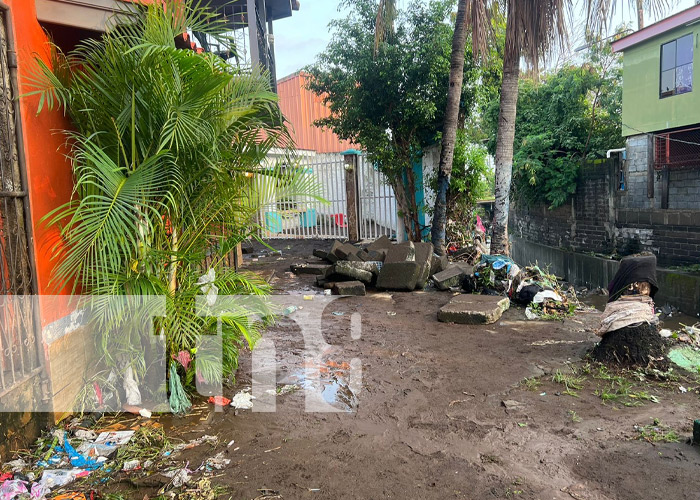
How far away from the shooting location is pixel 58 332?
3.32 meters

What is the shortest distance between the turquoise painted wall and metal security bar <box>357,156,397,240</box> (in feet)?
25.6

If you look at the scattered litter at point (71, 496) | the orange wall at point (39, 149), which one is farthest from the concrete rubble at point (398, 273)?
A: the scattered litter at point (71, 496)

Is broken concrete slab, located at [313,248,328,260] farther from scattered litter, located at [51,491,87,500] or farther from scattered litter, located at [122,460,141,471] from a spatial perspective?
scattered litter, located at [51,491,87,500]

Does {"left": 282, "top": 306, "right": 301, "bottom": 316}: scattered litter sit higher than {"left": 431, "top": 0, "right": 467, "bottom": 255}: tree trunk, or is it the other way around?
{"left": 431, "top": 0, "right": 467, "bottom": 255}: tree trunk

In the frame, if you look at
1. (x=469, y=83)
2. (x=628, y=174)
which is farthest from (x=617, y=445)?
(x=628, y=174)

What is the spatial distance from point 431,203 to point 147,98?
27.3 ft

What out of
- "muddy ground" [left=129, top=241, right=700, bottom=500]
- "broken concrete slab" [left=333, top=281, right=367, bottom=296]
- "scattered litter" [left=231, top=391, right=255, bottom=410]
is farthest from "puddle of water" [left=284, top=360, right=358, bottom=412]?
"broken concrete slab" [left=333, top=281, right=367, bottom=296]

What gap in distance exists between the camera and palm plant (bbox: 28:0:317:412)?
3.14 metres

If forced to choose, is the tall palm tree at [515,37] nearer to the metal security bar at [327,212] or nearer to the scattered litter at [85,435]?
the metal security bar at [327,212]

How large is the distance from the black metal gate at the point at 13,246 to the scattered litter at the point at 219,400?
1224 millimetres

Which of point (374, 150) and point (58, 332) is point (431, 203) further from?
point (58, 332)

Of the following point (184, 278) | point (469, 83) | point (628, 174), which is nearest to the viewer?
point (184, 278)

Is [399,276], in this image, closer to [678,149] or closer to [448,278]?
A: [448,278]

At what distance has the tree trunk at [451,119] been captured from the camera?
863 centimetres
